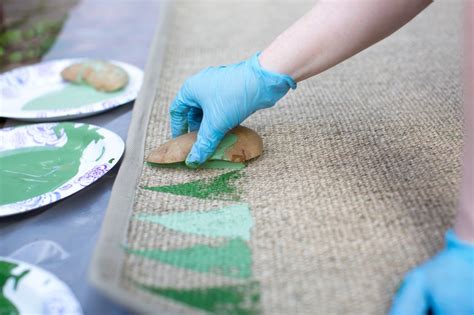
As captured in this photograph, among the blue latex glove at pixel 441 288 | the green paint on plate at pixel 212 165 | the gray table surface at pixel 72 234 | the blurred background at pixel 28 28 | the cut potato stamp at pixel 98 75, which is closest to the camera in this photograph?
the blue latex glove at pixel 441 288

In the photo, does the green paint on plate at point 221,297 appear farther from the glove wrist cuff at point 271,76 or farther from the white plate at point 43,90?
the white plate at point 43,90

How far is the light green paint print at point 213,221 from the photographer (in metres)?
0.78

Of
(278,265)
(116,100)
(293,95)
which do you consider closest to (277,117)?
(293,95)

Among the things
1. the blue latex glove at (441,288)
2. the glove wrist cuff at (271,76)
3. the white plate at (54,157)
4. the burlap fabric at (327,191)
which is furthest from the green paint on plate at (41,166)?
the blue latex glove at (441,288)

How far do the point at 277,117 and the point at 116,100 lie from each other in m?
0.38

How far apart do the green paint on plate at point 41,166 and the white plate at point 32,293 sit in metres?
0.19

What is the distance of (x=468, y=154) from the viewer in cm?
70

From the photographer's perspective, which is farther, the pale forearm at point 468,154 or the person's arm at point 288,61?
the person's arm at point 288,61

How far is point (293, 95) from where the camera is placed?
1.24 meters

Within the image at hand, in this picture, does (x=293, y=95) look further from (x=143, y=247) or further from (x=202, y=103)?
(x=143, y=247)

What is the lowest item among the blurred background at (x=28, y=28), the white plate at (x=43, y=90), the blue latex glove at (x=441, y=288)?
the blurred background at (x=28, y=28)

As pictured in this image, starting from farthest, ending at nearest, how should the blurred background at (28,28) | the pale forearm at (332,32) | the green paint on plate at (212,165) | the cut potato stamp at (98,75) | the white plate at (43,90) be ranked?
the blurred background at (28,28), the cut potato stamp at (98,75), the white plate at (43,90), the green paint on plate at (212,165), the pale forearm at (332,32)

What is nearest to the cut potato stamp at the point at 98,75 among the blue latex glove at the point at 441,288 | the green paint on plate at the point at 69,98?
the green paint on plate at the point at 69,98

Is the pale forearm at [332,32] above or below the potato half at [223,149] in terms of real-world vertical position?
above
